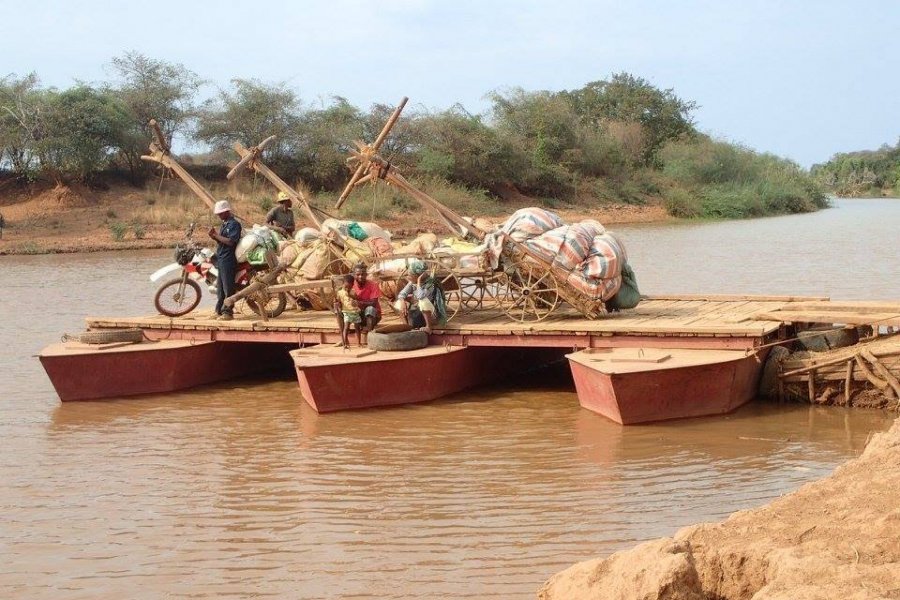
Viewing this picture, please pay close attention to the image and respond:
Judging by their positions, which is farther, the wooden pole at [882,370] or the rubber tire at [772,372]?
the rubber tire at [772,372]

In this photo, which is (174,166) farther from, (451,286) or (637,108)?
(637,108)

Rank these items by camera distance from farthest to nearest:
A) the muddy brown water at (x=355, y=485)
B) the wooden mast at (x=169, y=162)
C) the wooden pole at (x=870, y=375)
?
the wooden mast at (x=169, y=162)
the wooden pole at (x=870, y=375)
the muddy brown water at (x=355, y=485)

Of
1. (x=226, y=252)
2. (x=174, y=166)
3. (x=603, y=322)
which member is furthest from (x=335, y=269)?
(x=603, y=322)

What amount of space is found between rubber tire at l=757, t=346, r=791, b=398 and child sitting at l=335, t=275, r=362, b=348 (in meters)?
3.96

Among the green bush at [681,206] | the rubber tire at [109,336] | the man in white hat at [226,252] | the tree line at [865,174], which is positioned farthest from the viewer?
the tree line at [865,174]

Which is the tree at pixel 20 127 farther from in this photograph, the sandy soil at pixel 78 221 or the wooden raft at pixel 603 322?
the wooden raft at pixel 603 322

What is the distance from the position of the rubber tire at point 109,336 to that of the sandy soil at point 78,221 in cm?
1838

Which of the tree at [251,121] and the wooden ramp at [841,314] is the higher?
the tree at [251,121]

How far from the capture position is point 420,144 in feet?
144

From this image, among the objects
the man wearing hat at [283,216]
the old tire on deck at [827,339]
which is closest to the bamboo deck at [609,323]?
the old tire on deck at [827,339]

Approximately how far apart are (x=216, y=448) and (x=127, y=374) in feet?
8.30

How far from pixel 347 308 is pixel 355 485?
3.15 meters

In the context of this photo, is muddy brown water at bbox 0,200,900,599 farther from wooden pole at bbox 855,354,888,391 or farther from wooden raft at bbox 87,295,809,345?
wooden raft at bbox 87,295,809,345

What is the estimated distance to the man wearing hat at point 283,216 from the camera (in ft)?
44.1
